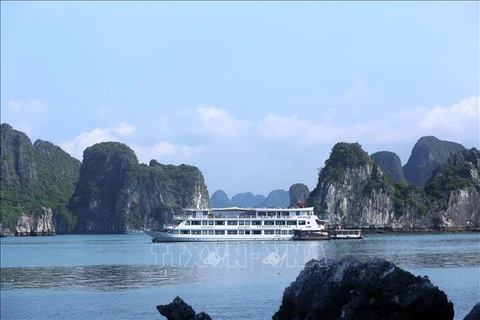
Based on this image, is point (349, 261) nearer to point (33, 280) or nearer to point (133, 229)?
point (33, 280)

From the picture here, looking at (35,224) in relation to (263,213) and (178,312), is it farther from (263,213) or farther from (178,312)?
(178,312)

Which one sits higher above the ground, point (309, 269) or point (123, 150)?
point (123, 150)

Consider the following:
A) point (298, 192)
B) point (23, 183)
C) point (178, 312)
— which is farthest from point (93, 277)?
point (298, 192)

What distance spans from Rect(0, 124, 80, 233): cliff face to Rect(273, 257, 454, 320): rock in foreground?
143 meters

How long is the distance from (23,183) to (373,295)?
158208 mm

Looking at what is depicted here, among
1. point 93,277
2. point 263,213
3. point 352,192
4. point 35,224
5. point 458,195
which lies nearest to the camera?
point 93,277

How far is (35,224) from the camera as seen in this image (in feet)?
511

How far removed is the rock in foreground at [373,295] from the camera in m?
20.9

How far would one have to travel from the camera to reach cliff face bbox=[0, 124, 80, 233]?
163 metres

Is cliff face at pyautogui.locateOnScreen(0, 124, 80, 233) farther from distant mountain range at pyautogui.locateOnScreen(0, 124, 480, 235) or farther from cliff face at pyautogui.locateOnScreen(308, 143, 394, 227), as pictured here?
cliff face at pyautogui.locateOnScreen(308, 143, 394, 227)

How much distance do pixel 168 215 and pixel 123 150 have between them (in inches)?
848

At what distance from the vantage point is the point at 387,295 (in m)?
21.0

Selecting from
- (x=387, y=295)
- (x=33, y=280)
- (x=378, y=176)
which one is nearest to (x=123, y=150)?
(x=378, y=176)

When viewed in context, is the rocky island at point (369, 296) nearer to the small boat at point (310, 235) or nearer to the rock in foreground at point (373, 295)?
the rock in foreground at point (373, 295)
